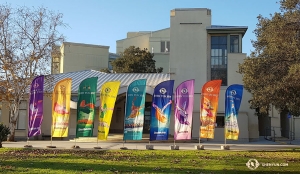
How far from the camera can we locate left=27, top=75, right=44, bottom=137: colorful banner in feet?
66.7

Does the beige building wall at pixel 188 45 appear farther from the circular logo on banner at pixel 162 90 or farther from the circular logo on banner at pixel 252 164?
the circular logo on banner at pixel 252 164

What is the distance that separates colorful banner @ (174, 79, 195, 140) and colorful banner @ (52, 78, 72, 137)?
261 inches

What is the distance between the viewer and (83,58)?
186ft

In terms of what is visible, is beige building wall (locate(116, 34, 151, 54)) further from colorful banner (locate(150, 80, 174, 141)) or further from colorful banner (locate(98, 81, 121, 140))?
colorful banner (locate(150, 80, 174, 141))

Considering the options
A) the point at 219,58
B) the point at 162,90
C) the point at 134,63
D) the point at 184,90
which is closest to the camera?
the point at 162,90

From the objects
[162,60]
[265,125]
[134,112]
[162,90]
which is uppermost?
[162,60]

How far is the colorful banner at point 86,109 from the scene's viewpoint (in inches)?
789

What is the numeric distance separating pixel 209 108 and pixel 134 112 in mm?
4693

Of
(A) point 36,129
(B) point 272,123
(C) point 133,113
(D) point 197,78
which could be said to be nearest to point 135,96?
(C) point 133,113

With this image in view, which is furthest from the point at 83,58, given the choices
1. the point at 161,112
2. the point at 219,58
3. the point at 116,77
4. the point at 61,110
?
the point at 161,112

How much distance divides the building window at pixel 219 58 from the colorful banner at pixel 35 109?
17.7 metres

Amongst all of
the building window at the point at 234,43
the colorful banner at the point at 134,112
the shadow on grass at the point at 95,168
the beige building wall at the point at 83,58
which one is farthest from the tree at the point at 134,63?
the shadow on grass at the point at 95,168

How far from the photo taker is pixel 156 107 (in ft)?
66.4

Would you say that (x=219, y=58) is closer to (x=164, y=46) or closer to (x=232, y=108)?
(x=232, y=108)
